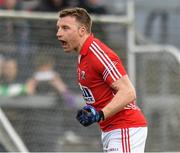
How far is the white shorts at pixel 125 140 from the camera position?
6.47 m

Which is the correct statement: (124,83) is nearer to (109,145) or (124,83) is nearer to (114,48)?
(109,145)

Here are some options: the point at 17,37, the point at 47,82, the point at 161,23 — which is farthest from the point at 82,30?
the point at 161,23

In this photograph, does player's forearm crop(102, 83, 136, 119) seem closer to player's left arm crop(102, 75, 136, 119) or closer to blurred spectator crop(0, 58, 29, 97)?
player's left arm crop(102, 75, 136, 119)

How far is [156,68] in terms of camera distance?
9.97m

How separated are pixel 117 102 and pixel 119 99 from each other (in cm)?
3

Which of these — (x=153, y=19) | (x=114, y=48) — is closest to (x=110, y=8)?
(x=153, y=19)

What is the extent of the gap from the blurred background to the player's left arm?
329 centimetres

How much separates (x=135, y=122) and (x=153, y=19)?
504cm

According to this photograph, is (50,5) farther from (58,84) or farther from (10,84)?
(10,84)

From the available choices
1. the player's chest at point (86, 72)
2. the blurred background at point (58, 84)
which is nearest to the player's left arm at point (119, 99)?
the player's chest at point (86, 72)

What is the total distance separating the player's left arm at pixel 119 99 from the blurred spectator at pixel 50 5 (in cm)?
453

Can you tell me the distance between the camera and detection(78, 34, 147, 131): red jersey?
633 centimetres

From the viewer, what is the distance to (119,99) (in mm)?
6195

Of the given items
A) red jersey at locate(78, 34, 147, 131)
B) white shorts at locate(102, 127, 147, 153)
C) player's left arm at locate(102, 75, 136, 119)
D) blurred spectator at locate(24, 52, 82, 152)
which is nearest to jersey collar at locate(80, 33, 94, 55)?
red jersey at locate(78, 34, 147, 131)
